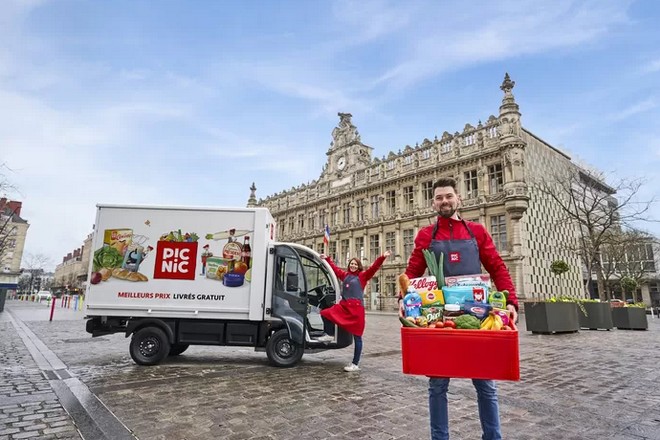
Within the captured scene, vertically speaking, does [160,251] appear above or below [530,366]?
Result: above

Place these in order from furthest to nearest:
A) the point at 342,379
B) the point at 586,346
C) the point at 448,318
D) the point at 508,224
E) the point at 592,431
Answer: the point at 508,224, the point at 586,346, the point at 342,379, the point at 592,431, the point at 448,318

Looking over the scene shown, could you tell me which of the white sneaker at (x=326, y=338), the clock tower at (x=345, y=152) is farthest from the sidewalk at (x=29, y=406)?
the clock tower at (x=345, y=152)

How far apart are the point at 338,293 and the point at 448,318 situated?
557 centimetres

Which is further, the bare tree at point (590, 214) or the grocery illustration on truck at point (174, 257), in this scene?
the bare tree at point (590, 214)

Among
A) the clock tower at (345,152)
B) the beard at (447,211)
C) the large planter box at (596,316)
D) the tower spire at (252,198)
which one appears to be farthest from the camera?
the tower spire at (252,198)

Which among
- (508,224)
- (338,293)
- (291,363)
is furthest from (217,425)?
(508,224)

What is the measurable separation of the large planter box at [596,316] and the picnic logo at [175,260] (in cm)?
1696

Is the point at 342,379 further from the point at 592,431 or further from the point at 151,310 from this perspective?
the point at 151,310

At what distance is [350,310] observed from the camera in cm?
727

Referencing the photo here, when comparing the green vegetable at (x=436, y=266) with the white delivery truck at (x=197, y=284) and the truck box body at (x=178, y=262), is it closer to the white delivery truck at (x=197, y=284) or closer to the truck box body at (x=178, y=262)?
the white delivery truck at (x=197, y=284)

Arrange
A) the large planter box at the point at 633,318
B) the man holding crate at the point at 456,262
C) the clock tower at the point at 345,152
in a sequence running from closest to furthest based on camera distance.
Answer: the man holding crate at the point at 456,262 → the large planter box at the point at 633,318 → the clock tower at the point at 345,152

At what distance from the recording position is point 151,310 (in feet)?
25.1

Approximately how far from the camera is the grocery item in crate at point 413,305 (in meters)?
2.70

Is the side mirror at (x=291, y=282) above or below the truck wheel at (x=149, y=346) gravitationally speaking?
above
